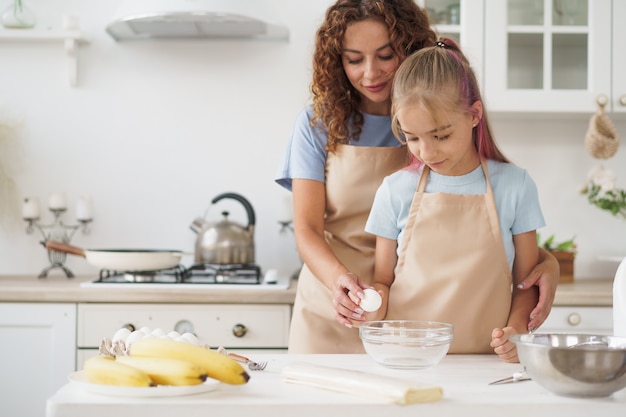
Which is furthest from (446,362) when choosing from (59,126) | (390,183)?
(59,126)

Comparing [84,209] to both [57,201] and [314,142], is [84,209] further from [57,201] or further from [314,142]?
[314,142]

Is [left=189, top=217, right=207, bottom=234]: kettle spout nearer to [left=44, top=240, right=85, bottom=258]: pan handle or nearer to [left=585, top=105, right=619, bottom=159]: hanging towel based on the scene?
[left=44, top=240, right=85, bottom=258]: pan handle

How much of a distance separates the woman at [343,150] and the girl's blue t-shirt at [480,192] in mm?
162

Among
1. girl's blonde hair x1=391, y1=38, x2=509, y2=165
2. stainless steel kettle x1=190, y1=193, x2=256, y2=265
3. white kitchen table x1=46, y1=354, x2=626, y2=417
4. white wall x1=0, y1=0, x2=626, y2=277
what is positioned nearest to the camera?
white kitchen table x1=46, y1=354, x2=626, y2=417

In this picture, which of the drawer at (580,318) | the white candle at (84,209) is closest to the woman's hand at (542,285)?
the drawer at (580,318)

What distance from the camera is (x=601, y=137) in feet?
9.74

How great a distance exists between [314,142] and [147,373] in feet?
3.24

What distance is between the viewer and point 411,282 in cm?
167

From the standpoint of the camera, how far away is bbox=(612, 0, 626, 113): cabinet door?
2.86 metres

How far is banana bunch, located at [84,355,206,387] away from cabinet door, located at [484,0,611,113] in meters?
1.99

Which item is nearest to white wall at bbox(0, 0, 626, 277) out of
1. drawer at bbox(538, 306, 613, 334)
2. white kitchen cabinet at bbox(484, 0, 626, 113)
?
white kitchen cabinet at bbox(484, 0, 626, 113)

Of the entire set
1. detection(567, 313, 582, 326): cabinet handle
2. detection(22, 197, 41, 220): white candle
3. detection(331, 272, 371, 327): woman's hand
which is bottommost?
detection(567, 313, 582, 326): cabinet handle

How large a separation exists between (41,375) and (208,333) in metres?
0.53

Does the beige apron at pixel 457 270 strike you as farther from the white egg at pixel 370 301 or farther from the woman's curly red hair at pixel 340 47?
the woman's curly red hair at pixel 340 47
